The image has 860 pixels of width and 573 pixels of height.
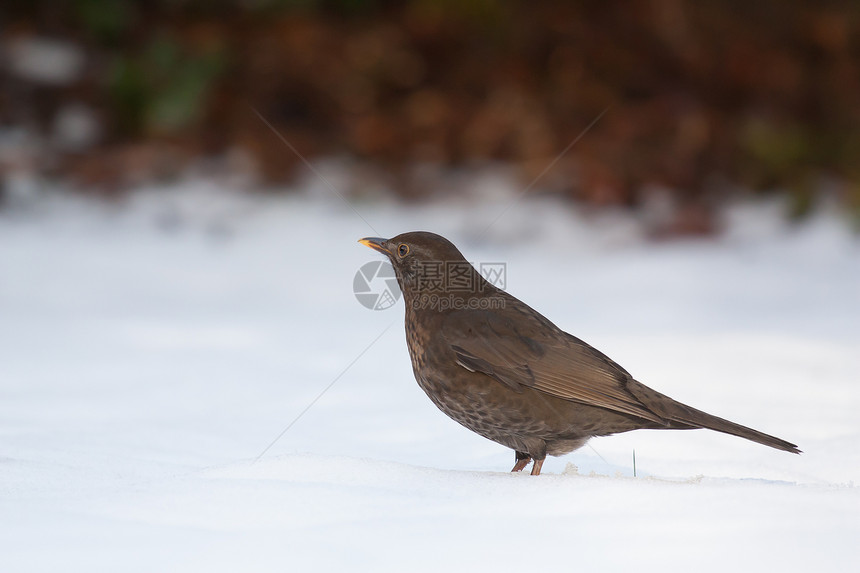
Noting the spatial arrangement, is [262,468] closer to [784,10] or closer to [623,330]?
[623,330]

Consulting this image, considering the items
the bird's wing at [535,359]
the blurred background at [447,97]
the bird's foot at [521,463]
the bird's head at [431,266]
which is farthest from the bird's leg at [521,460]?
the blurred background at [447,97]

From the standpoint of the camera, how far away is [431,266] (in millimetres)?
3982

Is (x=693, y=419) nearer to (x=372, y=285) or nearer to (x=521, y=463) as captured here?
(x=521, y=463)

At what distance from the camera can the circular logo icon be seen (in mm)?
6734

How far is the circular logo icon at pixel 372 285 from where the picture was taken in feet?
22.1

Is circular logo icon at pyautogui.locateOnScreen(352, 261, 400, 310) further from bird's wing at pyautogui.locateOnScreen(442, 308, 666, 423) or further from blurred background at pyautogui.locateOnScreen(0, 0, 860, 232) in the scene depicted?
bird's wing at pyautogui.locateOnScreen(442, 308, 666, 423)

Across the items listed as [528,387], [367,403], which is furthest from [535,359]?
[367,403]

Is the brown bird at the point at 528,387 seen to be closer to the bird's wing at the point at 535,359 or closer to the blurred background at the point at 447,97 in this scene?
the bird's wing at the point at 535,359

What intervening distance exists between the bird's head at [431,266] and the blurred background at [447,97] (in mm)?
4411

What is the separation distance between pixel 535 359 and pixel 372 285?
3.95 metres

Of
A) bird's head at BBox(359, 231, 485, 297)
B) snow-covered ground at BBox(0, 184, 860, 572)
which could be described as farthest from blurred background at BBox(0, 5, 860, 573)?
bird's head at BBox(359, 231, 485, 297)

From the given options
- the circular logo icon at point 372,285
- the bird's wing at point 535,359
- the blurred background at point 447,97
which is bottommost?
the bird's wing at point 535,359

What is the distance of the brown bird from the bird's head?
0.11 m

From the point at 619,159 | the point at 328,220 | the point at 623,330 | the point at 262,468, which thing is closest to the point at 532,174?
the point at 619,159
